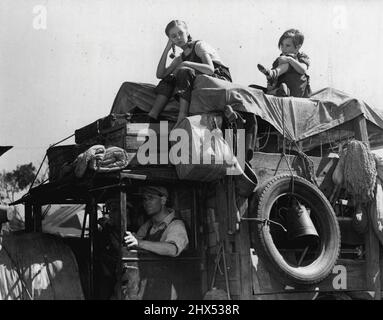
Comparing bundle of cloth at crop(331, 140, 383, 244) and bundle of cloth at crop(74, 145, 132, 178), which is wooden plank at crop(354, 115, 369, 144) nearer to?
bundle of cloth at crop(331, 140, 383, 244)

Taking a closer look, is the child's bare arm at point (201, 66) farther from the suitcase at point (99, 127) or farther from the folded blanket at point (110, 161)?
the folded blanket at point (110, 161)

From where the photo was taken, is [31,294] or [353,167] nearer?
[31,294]

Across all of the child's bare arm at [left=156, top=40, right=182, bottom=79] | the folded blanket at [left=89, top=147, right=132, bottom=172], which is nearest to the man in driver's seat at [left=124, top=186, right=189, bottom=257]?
the folded blanket at [left=89, top=147, right=132, bottom=172]

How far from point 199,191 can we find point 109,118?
4.79ft

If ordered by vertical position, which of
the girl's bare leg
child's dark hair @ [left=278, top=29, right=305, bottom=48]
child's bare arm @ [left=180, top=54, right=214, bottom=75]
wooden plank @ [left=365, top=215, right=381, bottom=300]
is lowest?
wooden plank @ [left=365, top=215, right=381, bottom=300]

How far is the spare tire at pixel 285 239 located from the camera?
27.1ft

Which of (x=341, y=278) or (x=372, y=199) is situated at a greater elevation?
(x=372, y=199)

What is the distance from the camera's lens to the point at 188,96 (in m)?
8.78

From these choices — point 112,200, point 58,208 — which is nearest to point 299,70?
point 112,200

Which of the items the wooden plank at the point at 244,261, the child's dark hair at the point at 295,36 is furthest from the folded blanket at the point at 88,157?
the child's dark hair at the point at 295,36

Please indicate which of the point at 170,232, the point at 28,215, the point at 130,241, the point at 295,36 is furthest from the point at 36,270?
the point at 295,36

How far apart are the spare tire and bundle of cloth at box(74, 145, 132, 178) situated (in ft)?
5.17

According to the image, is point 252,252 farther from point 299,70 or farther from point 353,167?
point 299,70

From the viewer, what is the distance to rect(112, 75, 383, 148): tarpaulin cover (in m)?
8.60
